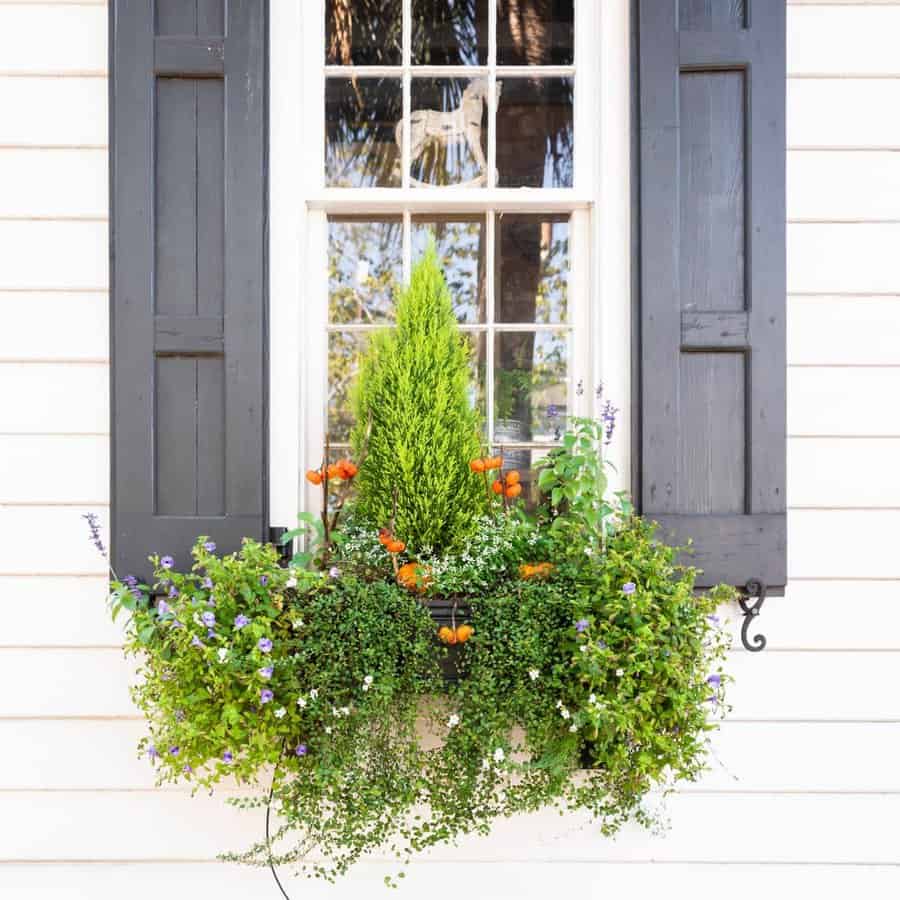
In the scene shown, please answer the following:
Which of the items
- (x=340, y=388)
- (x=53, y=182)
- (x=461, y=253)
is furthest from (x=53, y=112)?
(x=461, y=253)

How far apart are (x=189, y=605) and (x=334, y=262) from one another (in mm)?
1000

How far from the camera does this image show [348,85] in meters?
2.12

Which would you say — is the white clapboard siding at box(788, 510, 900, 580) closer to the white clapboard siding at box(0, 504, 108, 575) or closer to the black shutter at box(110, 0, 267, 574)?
the black shutter at box(110, 0, 267, 574)

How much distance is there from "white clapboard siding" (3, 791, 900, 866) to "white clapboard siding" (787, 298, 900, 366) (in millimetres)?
1136

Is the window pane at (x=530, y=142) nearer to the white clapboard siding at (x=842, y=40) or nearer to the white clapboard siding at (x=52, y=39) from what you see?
the white clapboard siding at (x=842, y=40)

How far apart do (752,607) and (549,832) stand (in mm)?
777

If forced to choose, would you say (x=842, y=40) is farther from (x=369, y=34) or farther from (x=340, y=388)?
(x=340, y=388)

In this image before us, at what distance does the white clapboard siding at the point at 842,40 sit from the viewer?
1.97 m

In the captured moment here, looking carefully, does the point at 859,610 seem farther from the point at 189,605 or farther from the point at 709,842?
the point at 189,605

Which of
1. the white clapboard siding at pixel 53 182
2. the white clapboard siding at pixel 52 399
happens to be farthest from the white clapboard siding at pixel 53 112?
the white clapboard siding at pixel 52 399

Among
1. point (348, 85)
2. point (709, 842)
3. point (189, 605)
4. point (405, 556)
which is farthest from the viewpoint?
point (348, 85)

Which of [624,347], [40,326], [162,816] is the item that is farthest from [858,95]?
[162,816]

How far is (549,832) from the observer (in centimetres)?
197

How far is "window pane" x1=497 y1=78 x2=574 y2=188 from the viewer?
212 centimetres
